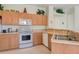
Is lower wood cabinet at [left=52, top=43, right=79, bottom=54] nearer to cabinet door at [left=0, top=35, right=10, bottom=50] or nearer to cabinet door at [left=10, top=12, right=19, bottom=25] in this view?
cabinet door at [left=0, top=35, right=10, bottom=50]

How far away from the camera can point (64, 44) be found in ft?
9.99

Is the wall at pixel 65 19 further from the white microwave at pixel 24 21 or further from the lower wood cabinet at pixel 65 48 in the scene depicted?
the white microwave at pixel 24 21

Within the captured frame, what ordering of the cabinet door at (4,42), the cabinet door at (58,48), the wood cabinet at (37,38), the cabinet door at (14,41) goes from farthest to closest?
1. the wood cabinet at (37,38)
2. the cabinet door at (14,41)
3. the cabinet door at (4,42)
4. the cabinet door at (58,48)

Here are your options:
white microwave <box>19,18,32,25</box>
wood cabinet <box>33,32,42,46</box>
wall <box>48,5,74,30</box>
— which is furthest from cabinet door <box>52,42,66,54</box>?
white microwave <box>19,18,32,25</box>

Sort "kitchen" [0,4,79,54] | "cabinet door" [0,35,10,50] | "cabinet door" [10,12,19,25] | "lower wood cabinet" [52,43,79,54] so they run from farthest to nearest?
"cabinet door" [10,12,19,25]
"cabinet door" [0,35,10,50]
"kitchen" [0,4,79,54]
"lower wood cabinet" [52,43,79,54]

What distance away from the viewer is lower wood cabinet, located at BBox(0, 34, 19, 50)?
5291mm

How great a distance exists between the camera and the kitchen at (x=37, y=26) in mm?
3828

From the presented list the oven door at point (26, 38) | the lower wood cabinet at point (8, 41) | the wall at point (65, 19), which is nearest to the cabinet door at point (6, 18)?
the lower wood cabinet at point (8, 41)

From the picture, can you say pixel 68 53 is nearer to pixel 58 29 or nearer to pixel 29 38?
pixel 58 29

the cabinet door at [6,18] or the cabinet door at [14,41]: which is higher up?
the cabinet door at [6,18]

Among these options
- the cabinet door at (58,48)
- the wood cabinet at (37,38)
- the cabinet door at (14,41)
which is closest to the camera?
the cabinet door at (58,48)

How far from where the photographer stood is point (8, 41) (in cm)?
549

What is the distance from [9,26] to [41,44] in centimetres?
175

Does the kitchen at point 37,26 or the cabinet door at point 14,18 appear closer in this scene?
the kitchen at point 37,26
